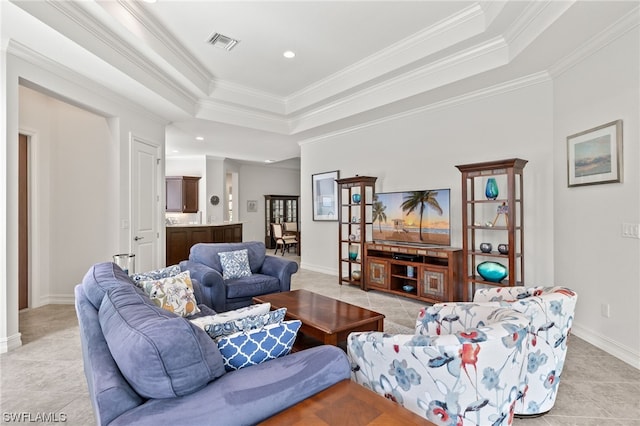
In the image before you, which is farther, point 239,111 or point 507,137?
point 239,111

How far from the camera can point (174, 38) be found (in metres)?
3.69

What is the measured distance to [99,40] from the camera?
10.2ft

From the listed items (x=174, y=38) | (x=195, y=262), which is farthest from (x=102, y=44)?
(x=195, y=262)

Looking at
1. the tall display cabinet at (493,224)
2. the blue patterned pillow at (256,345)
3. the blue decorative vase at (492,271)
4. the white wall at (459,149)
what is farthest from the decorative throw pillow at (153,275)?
the white wall at (459,149)

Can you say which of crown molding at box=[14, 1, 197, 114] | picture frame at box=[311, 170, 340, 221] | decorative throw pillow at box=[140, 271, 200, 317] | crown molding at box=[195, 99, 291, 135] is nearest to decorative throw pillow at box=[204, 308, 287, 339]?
decorative throw pillow at box=[140, 271, 200, 317]

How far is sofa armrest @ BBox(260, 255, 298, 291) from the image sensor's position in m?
4.14

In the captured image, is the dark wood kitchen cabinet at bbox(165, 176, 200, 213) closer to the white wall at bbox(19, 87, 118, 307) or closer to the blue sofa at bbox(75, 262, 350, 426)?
the white wall at bbox(19, 87, 118, 307)

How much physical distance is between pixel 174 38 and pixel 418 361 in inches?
156

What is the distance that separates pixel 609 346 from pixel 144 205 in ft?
17.9

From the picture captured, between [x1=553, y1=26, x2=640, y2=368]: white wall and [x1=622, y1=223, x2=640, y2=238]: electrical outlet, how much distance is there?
0.13 feet

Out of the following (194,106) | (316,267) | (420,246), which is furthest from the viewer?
(316,267)

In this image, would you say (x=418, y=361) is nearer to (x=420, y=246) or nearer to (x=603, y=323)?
(x=603, y=323)

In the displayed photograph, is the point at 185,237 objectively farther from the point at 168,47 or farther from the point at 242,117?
the point at 168,47

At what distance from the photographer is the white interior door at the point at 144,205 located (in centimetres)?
457
